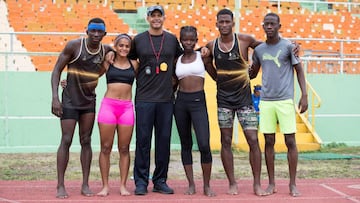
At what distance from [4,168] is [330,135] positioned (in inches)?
329

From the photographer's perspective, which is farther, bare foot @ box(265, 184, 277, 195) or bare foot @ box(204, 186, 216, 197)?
bare foot @ box(265, 184, 277, 195)

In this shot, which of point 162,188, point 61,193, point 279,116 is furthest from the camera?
point 162,188

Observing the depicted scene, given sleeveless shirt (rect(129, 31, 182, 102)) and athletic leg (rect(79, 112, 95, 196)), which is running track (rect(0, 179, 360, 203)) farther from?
sleeveless shirt (rect(129, 31, 182, 102))

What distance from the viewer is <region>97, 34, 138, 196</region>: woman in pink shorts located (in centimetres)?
753

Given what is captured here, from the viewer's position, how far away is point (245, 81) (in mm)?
7652

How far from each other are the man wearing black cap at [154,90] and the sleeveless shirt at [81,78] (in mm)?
512

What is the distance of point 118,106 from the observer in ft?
24.8

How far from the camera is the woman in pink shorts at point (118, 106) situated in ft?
24.7

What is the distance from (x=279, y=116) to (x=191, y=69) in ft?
3.95

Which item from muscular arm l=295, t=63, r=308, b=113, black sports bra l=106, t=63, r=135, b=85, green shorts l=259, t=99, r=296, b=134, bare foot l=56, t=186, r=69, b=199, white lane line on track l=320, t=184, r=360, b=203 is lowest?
white lane line on track l=320, t=184, r=360, b=203

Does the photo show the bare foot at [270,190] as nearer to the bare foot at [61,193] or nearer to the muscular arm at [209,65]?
the muscular arm at [209,65]

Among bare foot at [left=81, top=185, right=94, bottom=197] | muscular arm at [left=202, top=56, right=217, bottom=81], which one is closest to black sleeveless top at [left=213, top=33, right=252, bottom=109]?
muscular arm at [left=202, top=56, right=217, bottom=81]

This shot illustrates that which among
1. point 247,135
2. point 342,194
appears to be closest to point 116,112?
point 247,135

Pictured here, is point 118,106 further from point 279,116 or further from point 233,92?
point 279,116
